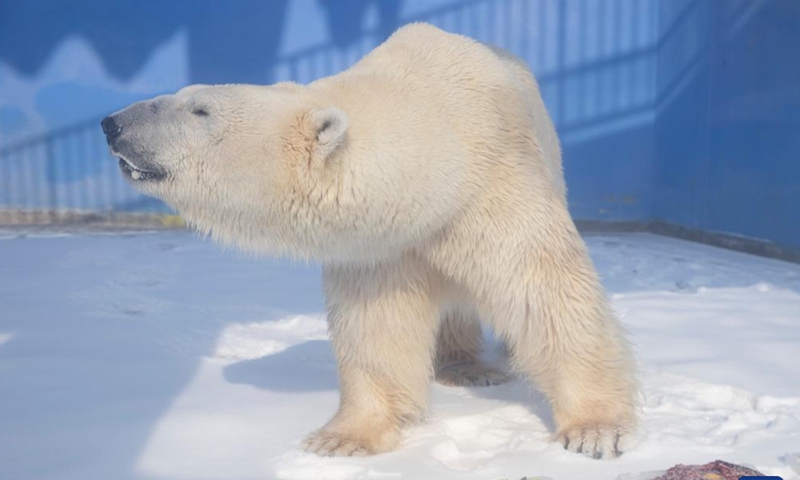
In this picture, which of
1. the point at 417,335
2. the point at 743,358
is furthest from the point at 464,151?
the point at 743,358

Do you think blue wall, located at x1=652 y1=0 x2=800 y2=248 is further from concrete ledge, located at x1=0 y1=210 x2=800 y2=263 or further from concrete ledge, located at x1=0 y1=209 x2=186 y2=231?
concrete ledge, located at x1=0 y1=209 x2=186 y2=231

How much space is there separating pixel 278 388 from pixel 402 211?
962mm

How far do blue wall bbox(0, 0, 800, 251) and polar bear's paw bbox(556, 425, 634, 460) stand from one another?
15.9ft

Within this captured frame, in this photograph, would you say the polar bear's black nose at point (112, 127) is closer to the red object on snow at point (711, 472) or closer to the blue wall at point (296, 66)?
the red object on snow at point (711, 472)

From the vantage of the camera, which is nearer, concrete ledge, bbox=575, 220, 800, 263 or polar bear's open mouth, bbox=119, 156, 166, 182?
polar bear's open mouth, bbox=119, 156, 166, 182

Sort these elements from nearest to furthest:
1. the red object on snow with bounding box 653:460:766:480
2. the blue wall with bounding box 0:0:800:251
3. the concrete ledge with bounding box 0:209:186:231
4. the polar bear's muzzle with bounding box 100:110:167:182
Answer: the red object on snow with bounding box 653:460:766:480
the polar bear's muzzle with bounding box 100:110:167:182
the blue wall with bounding box 0:0:800:251
the concrete ledge with bounding box 0:209:186:231

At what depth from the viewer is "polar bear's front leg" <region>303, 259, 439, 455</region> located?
2.17 metres

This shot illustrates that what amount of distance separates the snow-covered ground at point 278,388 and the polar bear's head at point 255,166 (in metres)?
0.58

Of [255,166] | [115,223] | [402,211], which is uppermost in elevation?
[255,166]

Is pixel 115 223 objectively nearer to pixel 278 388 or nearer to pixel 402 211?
pixel 278 388

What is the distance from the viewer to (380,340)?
7.22 ft

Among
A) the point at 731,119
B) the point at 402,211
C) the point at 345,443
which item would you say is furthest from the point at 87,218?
the point at 402,211

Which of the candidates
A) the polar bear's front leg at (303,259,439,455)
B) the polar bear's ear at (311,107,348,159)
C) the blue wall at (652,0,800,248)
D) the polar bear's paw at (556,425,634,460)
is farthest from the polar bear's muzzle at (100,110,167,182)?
the blue wall at (652,0,800,248)

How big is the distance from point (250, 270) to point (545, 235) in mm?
3169
